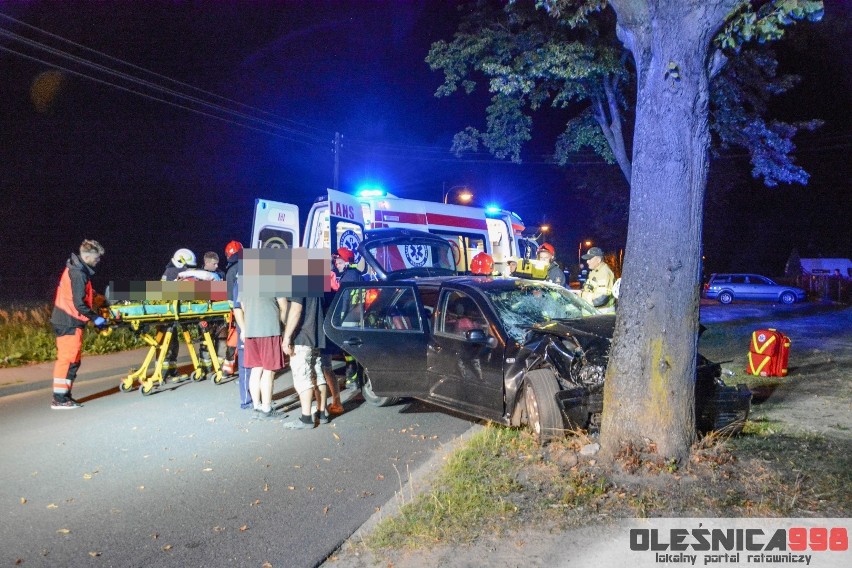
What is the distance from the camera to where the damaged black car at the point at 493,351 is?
5.62 meters

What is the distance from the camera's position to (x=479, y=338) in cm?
605

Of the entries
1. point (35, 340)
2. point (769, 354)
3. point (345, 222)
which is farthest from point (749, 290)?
point (35, 340)

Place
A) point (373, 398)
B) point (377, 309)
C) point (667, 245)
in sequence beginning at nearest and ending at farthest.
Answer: point (667, 245), point (377, 309), point (373, 398)

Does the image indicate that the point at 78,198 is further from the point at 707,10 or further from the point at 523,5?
the point at 707,10

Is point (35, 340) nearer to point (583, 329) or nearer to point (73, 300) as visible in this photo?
point (73, 300)

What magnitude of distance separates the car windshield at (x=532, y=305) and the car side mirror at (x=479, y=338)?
0.21m

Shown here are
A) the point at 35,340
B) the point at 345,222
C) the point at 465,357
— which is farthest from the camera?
the point at 345,222

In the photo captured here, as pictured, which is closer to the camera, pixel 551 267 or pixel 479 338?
pixel 479 338

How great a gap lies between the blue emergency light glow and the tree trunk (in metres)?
9.34

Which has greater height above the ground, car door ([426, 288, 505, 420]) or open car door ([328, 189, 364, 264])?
open car door ([328, 189, 364, 264])

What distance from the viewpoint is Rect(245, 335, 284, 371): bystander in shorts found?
6.96 meters

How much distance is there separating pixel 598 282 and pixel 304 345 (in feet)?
14.8

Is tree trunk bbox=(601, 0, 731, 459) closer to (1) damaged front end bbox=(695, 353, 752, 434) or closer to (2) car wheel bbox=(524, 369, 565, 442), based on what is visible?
(2) car wheel bbox=(524, 369, 565, 442)

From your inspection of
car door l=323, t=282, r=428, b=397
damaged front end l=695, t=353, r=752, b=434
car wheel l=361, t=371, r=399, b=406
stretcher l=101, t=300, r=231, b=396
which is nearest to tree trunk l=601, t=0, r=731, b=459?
damaged front end l=695, t=353, r=752, b=434
